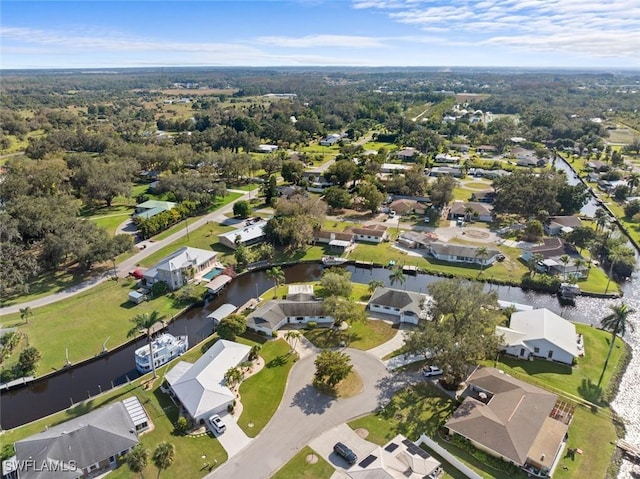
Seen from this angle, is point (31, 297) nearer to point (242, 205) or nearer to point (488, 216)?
point (242, 205)

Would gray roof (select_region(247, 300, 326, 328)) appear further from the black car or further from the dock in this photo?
the dock

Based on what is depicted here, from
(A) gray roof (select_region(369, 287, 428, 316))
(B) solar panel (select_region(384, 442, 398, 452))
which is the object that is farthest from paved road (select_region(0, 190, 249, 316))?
(B) solar panel (select_region(384, 442, 398, 452))

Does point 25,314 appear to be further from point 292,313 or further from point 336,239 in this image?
point 336,239

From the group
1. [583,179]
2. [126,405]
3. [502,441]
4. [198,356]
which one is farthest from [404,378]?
[583,179]

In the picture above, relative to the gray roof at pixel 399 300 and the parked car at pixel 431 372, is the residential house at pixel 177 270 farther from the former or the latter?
the parked car at pixel 431 372

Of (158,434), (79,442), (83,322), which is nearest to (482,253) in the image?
(158,434)

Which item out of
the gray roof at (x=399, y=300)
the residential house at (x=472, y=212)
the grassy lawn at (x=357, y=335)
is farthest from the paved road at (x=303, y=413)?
the residential house at (x=472, y=212)
